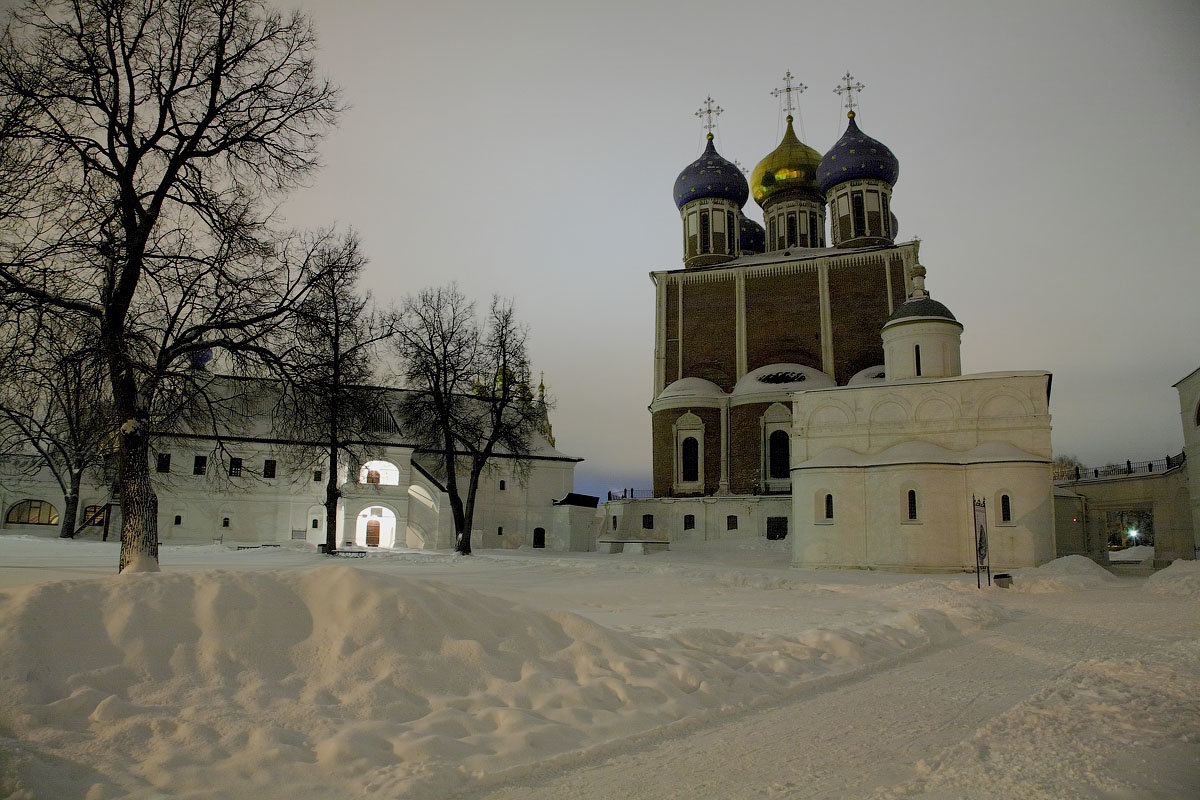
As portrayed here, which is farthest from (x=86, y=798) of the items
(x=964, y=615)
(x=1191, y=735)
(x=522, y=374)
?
(x=522, y=374)

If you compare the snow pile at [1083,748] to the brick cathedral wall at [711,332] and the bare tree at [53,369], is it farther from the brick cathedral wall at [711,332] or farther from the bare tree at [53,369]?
the brick cathedral wall at [711,332]

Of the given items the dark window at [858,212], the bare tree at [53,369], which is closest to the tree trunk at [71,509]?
→ the bare tree at [53,369]

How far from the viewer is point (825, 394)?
2847cm

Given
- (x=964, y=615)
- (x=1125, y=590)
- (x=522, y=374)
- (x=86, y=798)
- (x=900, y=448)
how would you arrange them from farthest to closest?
(x=522, y=374)
(x=900, y=448)
(x=1125, y=590)
(x=964, y=615)
(x=86, y=798)

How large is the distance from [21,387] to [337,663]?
730 cm

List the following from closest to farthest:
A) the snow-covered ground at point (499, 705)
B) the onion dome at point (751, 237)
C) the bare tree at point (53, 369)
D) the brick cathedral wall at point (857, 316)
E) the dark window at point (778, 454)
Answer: the snow-covered ground at point (499, 705) < the bare tree at point (53, 369) < the dark window at point (778, 454) < the brick cathedral wall at point (857, 316) < the onion dome at point (751, 237)

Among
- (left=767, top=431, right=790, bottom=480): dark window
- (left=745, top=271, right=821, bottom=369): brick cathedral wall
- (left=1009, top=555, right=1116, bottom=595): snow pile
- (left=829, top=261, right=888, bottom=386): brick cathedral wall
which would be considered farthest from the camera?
(left=745, top=271, right=821, bottom=369): brick cathedral wall

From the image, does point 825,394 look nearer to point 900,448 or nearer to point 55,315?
point 900,448

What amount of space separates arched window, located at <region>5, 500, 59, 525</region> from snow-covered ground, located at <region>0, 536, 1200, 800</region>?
35736 mm

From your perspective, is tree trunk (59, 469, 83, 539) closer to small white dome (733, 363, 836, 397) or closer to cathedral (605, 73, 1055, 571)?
cathedral (605, 73, 1055, 571)

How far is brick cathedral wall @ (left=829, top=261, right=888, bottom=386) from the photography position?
3888cm

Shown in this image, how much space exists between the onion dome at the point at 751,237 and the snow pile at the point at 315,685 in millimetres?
45850

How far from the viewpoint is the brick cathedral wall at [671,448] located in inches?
1534

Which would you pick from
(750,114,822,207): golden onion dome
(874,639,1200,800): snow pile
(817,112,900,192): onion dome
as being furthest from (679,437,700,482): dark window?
(874,639,1200,800): snow pile
